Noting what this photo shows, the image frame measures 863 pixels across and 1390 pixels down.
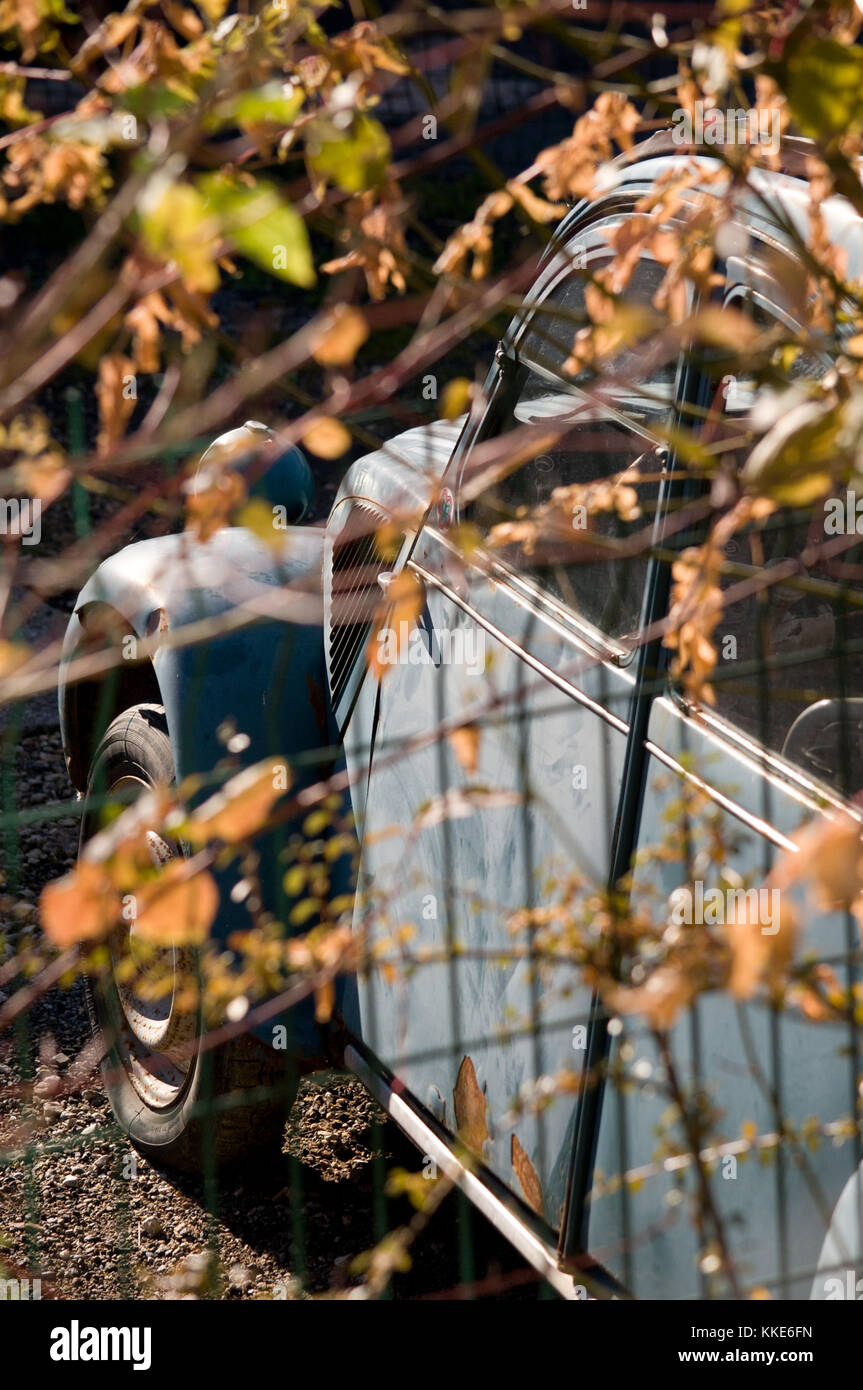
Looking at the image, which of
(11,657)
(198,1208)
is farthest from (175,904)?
(198,1208)

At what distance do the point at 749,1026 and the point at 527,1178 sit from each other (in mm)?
778

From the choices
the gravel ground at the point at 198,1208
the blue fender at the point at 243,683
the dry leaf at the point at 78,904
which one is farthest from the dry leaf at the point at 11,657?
the gravel ground at the point at 198,1208

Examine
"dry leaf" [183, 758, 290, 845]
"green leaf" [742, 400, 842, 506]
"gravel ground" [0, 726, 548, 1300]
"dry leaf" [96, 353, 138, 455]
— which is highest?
"dry leaf" [96, 353, 138, 455]

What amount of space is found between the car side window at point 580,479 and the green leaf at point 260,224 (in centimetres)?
68

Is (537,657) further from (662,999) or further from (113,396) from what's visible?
(662,999)

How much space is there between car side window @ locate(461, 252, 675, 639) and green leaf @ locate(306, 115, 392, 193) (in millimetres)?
554

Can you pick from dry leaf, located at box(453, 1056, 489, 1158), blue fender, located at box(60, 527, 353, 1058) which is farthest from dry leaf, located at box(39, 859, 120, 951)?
blue fender, located at box(60, 527, 353, 1058)

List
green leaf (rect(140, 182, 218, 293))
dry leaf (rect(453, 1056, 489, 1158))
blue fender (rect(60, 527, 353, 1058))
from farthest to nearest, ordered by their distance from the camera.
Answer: blue fender (rect(60, 527, 353, 1058)) → dry leaf (rect(453, 1056, 489, 1158)) → green leaf (rect(140, 182, 218, 293))

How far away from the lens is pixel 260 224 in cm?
88

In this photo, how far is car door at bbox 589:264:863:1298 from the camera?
1562mm

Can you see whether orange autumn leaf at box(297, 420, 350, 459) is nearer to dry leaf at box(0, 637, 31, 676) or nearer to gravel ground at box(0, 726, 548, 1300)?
dry leaf at box(0, 637, 31, 676)

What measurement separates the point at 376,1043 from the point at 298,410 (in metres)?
7.03

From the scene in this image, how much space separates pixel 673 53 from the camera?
4.15 ft
